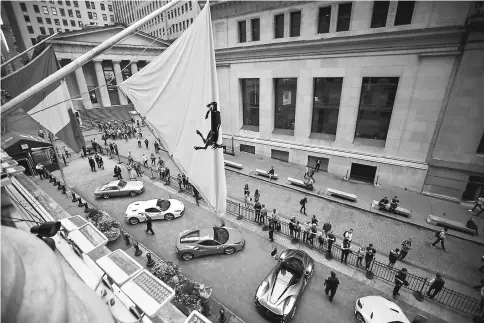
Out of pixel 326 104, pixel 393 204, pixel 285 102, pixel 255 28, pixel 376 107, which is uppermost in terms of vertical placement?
pixel 255 28

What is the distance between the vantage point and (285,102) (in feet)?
85.3

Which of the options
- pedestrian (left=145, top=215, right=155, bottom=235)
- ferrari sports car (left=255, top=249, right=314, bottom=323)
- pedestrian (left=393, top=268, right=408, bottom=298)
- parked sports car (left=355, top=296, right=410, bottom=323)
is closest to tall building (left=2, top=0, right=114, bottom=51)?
pedestrian (left=145, top=215, right=155, bottom=235)

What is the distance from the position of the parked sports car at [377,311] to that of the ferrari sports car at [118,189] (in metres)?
17.1

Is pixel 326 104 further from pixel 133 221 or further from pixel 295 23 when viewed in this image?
pixel 133 221

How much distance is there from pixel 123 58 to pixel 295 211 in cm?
4857

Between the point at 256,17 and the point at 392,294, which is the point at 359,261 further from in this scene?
the point at 256,17

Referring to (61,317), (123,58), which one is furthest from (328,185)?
(123,58)

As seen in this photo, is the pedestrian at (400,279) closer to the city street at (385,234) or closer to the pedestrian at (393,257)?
the pedestrian at (393,257)

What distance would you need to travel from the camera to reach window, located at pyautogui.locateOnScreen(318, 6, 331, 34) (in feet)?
67.9

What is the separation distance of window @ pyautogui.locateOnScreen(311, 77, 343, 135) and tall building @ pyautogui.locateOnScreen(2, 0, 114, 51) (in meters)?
80.5

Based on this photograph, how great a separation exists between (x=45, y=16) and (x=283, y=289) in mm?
102676

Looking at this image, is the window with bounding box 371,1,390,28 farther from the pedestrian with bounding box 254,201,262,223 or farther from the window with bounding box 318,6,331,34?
the pedestrian with bounding box 254,201,262,223

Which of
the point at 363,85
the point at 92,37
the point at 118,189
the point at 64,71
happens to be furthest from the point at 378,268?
the point at 92,37

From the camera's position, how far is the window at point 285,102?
25.2 metres
